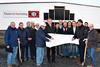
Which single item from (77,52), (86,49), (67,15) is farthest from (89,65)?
(67,15)

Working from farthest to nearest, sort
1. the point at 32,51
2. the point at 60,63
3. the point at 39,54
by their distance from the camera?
the point at 32,51
the point at 60,63
the point at 39,54

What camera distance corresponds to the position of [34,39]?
840 inches

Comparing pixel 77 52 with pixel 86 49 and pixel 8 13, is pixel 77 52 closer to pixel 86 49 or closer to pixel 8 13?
pixel 86 49

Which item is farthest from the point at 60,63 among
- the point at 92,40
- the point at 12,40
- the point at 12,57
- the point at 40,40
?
the point at 12,40

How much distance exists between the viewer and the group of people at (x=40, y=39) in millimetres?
19312

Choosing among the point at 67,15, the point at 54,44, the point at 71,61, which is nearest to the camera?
the point at 54,44

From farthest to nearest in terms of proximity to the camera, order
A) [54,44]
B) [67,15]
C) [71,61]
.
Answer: [67,15], [71,61], [54,44]

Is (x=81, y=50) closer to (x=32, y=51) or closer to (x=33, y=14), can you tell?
(x=32, y=51)

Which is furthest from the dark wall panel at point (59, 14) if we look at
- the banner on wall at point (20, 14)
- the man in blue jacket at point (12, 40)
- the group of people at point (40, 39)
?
the man in blue jacket at point (12, 40)

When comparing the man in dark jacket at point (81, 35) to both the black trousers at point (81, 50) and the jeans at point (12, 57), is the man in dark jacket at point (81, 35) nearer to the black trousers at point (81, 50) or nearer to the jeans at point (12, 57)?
the black trousers at point (81, 50)

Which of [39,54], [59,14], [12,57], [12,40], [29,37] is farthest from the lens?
[59,14]

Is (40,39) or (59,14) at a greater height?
(59,14)

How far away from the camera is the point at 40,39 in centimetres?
1980

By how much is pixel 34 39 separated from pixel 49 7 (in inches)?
158
